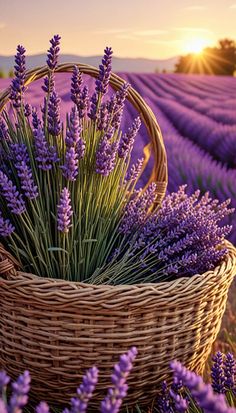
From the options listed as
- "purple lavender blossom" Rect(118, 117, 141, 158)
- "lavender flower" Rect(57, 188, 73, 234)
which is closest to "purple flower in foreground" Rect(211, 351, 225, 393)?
"lavender flower" Rect(57, 188, 73, 234)

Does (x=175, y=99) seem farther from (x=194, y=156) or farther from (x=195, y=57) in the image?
(x=195, y=57)

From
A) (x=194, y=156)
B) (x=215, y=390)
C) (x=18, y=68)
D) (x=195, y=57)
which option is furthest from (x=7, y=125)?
(x=195, y=57)

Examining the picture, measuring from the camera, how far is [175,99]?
21.1 feet

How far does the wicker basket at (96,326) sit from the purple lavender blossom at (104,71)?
1.29 ft

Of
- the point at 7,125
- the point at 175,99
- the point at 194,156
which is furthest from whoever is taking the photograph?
the point at 175,99

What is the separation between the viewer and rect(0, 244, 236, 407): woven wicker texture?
125 cm

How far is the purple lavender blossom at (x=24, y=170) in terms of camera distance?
1.21 m

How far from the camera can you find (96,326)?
1.27 m

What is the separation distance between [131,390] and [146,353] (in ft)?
0.35

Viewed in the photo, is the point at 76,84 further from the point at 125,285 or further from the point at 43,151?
the point at 125,285

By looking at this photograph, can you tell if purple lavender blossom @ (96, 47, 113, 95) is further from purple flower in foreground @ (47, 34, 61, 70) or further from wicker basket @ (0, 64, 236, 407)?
wicker basket @ (0, 64, 236, 407)

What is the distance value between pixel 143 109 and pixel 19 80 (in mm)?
389

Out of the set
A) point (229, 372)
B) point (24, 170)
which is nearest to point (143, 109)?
point (24, 170)

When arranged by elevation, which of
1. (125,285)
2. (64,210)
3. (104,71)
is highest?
(104,71)
